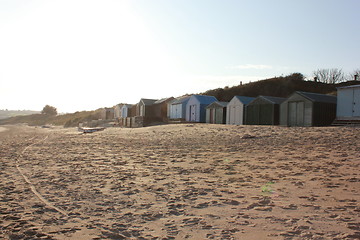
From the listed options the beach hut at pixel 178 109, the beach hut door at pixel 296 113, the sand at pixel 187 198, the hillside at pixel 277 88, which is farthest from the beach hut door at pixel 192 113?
the sand at pixel 187 198

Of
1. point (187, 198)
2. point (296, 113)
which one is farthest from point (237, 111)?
point (187, 198)

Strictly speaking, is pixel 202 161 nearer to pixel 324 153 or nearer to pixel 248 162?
pixel 248 162

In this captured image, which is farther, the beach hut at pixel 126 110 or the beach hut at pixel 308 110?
the beach hut at pixel 126 110

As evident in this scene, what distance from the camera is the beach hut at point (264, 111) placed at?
85.4 feet

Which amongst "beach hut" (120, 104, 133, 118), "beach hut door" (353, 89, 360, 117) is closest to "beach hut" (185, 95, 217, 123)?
"beach hut" (120, 104, 133, 118)

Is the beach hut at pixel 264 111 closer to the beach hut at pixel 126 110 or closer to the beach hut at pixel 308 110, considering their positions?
the beach hut at pixel 308 110

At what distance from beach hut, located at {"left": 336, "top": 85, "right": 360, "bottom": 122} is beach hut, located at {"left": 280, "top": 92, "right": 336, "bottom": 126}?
1.53 meters

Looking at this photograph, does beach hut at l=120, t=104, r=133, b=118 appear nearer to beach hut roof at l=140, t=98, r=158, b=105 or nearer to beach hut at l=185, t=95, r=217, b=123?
beach hut roof at l=140, t=98, r=158, b=105

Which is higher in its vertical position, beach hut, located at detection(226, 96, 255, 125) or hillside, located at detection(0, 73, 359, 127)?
hillside, located at detection(0, 73, 359, 127)

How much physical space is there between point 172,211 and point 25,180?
4.55 m

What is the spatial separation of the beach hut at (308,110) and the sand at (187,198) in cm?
1384

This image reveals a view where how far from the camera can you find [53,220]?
14.3 ft

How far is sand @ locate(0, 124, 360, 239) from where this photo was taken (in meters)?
3.93

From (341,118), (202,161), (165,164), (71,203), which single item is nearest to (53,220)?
(71,203)
